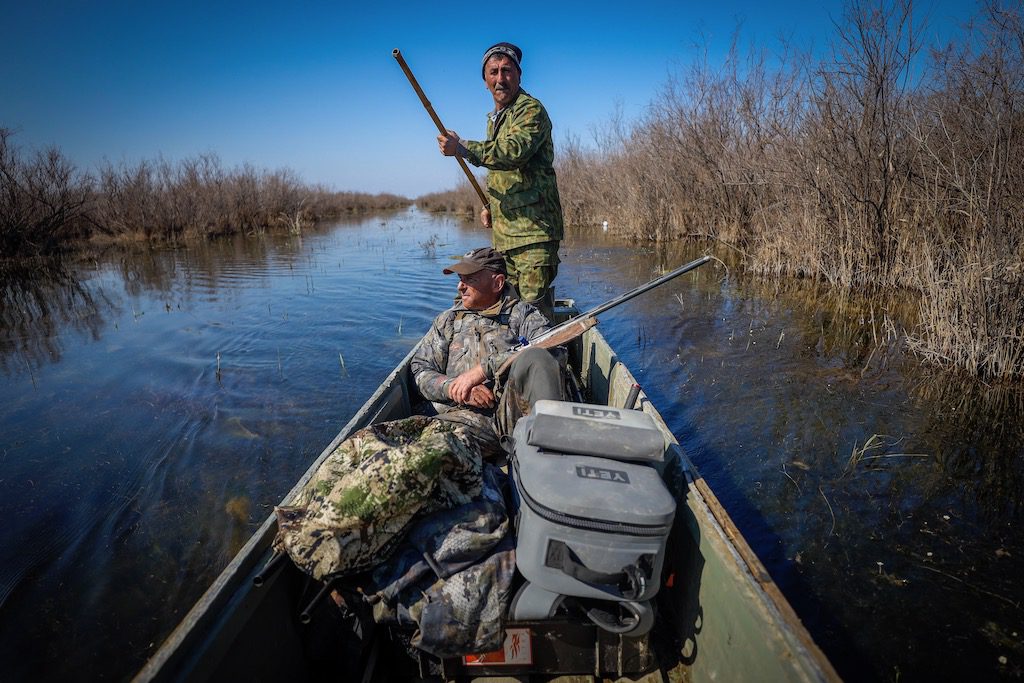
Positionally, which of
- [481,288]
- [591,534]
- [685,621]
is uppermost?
[481,288]

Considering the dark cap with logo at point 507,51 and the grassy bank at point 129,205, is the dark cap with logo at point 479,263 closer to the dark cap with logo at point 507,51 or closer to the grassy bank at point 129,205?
the dark cap with logo at point 507,51

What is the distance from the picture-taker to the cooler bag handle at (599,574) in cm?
169

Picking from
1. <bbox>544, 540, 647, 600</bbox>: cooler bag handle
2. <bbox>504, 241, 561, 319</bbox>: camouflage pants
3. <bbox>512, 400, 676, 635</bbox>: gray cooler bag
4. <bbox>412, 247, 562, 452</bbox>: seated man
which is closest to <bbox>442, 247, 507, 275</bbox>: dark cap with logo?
<bbox>412, 247, 562, 452</bbox>: seated man

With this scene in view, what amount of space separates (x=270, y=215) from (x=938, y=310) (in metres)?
33.1

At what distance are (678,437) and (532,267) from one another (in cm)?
206

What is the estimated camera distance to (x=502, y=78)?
12.7 feet

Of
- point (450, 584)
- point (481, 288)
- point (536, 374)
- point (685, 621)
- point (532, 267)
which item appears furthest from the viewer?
point (532, 267)

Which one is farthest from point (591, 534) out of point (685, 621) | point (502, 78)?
point (502, 78)

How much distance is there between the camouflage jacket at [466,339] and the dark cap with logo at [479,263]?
244 mm

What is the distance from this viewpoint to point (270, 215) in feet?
102

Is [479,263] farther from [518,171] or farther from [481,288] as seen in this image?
[518,171]

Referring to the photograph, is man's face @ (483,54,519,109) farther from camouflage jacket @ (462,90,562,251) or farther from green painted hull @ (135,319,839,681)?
green painted hull @ (135,319,839,681)

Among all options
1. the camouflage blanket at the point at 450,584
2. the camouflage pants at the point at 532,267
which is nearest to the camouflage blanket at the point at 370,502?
the camouflage blanket at the point at 450,584

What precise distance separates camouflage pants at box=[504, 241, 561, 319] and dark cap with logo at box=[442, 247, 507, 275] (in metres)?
0.81
